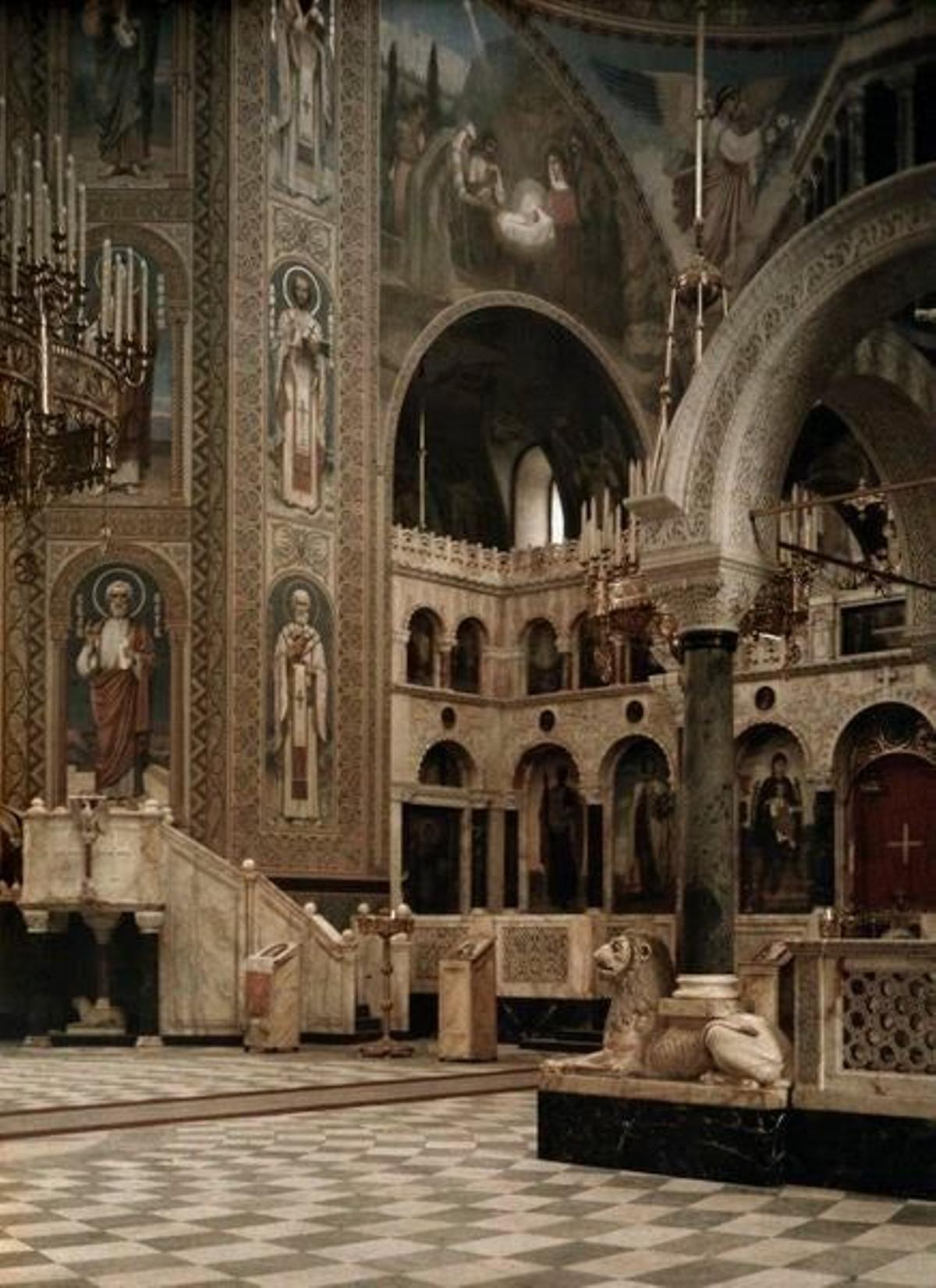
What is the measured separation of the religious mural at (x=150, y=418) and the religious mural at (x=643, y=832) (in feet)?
25.1

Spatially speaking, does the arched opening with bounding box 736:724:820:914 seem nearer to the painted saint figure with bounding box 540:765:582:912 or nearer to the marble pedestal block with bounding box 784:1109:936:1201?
the painted saint figure with bounding box 540:765:582:912

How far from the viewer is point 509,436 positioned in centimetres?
2756

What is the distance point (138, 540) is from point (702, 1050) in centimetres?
1316

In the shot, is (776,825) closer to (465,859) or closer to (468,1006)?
(465,859)

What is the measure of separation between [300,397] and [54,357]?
1142 centimetres

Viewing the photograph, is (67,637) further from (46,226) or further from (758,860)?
(46,226)

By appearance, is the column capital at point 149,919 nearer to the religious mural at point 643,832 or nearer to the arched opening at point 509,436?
the religious mural at point 643,832

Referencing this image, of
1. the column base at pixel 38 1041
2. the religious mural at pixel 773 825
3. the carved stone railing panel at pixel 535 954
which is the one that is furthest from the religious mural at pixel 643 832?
the column base at pixel 38 1041

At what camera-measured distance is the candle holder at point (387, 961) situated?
16.3 meters

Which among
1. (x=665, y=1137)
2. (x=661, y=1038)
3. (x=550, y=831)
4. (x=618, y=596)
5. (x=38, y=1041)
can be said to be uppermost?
(x=618, y=596)

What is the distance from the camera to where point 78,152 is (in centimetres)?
2067

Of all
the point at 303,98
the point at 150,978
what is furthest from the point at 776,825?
the point at 303,98

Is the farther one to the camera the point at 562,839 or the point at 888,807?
the point at 562,839

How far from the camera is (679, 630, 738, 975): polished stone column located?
8906mm
